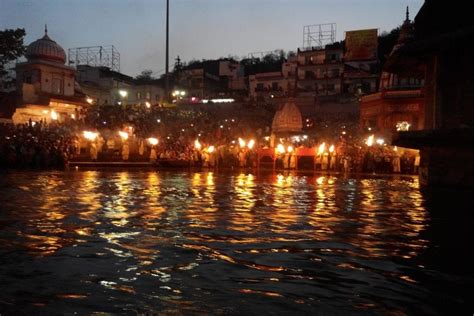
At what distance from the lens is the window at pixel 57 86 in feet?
164

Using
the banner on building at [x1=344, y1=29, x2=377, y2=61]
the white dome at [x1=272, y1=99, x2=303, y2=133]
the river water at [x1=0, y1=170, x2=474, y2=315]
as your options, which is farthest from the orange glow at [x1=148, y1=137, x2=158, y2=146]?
the banner on building at [x1=344, y1=29, x2=377, y2=61]

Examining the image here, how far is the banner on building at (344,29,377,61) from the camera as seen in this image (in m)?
66.1

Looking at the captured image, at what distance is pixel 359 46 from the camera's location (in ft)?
221

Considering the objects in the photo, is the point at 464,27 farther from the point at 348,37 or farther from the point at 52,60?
the point at 348,37

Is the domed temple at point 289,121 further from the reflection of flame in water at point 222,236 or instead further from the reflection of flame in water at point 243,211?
the reflection of flame in water at point 222,236

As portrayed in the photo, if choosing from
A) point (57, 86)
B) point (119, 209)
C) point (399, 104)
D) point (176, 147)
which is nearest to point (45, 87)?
point (57, 86)

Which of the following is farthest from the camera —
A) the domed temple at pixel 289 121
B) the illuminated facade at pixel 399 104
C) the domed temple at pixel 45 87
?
the domed temple at pixel 45 87

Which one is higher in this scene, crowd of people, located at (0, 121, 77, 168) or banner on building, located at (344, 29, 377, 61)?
banner on building, located at (344, 29, 377, 61)

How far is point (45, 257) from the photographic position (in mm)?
7078

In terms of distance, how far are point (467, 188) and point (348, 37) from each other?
52482 millimetres

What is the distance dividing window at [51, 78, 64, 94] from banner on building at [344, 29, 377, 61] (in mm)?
38140

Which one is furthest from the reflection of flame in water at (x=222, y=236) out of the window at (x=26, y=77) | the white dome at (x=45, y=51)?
the white dome at (x=45, y=51)

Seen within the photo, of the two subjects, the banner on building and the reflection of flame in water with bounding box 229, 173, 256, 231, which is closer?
the reflection of flame in water with bounding box 229, 173, 256, 231

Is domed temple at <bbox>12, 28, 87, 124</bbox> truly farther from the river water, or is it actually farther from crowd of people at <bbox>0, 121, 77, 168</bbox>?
the river water
